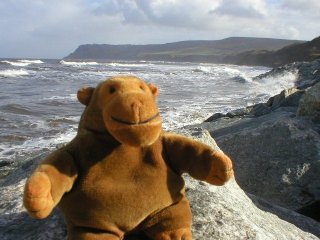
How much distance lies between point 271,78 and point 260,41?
5539 inches

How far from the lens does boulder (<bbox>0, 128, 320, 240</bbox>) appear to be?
8.06 feet

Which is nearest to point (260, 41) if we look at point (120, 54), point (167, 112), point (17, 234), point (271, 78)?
point (120, 54)

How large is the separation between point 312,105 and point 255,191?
2.03 m

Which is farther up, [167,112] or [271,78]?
[167,112]

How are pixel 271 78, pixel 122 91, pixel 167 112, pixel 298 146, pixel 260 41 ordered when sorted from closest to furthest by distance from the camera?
pixel 122 91 → pixel 298 146 → pixel 167 112 → pixel 271 78 → pixel 260 41

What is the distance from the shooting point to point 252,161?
448cm

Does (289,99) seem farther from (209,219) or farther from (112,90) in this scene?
(112,90)

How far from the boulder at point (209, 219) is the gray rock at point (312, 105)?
9.44 ft

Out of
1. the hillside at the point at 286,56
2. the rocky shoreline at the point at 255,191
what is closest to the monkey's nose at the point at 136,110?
the rocky shoreline at the point at 255,191

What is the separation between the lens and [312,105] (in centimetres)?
586

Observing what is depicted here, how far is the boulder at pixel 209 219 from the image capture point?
2.46 meters

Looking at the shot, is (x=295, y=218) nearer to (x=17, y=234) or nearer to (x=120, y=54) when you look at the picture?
(x=17, y=234)

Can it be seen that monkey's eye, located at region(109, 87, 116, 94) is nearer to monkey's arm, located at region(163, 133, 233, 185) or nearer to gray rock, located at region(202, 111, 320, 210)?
monkey's arm, located at region(163, 133, 233, 185)

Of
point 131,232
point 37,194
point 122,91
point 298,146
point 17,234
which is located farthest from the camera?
point 298,146
